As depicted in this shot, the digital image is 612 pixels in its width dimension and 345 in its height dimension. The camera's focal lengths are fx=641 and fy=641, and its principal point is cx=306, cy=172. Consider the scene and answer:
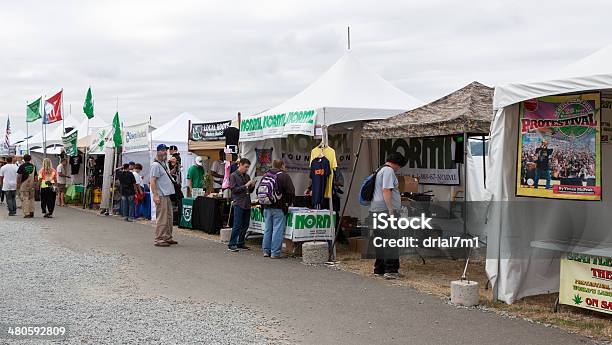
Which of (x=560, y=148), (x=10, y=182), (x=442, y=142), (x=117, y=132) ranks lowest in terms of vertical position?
(x=10, y=182)

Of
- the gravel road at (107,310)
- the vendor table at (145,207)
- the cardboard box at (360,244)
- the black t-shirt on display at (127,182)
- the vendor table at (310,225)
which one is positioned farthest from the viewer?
the vendor table at (145,207)

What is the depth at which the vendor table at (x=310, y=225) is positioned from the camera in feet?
35.8

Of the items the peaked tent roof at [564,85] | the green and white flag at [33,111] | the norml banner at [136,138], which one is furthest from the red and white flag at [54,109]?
the peaked tent roof at [564,85]

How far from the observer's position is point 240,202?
11680 millimetres

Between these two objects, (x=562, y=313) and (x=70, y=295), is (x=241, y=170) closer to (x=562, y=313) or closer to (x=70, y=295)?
(x=70, y=295)

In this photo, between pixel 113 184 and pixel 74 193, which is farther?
pixel 74 193

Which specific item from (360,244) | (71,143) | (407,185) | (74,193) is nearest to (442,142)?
(407,185)

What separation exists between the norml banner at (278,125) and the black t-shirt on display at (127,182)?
5625 mm

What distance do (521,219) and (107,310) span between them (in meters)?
4.91

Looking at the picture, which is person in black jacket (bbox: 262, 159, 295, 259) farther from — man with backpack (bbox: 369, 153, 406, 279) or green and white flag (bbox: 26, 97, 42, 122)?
green and white flag (bbox: 26, 97, 42, 122)

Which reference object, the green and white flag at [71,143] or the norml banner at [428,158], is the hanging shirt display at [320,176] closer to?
the norml banner at [428,158]

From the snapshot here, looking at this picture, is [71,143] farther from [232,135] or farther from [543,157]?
[543,157]

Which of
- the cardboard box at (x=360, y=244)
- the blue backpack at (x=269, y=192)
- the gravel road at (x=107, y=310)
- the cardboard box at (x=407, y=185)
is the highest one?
the cardboard box at (x=407, y=185)

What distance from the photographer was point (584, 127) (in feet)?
22.5
